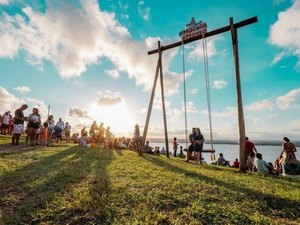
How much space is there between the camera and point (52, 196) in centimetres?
545

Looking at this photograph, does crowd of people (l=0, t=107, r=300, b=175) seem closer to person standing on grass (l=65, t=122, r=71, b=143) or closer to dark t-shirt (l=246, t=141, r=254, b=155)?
dark t-shirt (l=246, t=141, r=254, b=155)

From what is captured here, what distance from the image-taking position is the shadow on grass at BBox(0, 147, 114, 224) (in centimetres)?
454

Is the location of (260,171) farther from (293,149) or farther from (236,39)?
(236,39)

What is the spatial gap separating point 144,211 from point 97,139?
16601mm

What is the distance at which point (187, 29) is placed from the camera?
47.4 feet

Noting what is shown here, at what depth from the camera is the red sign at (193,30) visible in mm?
13719

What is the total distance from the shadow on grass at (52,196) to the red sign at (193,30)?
9531mm

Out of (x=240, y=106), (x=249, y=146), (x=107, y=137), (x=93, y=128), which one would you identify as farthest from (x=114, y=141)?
(x=240, y=106)

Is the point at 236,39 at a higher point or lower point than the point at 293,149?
higher

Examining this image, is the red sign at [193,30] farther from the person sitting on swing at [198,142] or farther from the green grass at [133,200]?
the green grass at [133,200]

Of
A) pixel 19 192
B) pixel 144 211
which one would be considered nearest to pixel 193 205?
pixel 144 211

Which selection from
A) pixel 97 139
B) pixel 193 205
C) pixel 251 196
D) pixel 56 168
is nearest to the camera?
pixel 193 205

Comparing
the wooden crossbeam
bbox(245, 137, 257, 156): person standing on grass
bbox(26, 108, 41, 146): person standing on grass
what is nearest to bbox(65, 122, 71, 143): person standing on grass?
bbox(26, 108, 41, 146): person standing on grass

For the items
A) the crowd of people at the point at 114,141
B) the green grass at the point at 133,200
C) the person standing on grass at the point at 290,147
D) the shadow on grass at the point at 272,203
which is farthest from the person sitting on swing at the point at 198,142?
the shadow on grass at the point at 272,203
